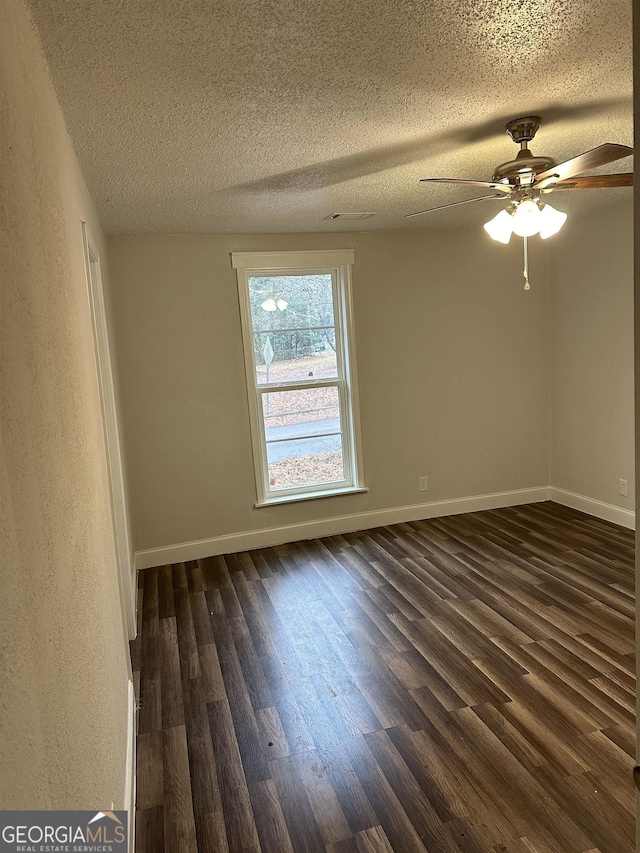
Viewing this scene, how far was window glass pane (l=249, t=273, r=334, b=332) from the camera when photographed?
4.59 metres

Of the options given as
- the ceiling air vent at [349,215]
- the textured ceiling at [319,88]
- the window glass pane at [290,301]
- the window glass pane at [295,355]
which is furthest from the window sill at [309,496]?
the textured ceiling at [319,88]

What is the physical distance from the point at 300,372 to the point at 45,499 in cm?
377

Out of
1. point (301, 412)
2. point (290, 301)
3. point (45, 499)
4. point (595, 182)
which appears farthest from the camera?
point (301, 412)

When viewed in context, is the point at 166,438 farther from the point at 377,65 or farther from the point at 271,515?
the point at 377,65

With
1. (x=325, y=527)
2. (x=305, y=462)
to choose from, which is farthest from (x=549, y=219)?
(x=325, y=527)

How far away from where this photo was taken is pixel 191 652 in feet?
10.4

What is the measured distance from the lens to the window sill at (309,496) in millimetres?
4727

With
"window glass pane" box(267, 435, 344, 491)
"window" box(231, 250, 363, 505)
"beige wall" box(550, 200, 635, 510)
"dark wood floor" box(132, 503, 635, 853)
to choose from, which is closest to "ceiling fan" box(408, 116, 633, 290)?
"beige wall" box(550, 200, 635, 510)

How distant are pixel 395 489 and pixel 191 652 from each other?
243cm

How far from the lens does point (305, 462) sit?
192 inches

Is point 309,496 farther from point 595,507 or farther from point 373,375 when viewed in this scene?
point 595,507

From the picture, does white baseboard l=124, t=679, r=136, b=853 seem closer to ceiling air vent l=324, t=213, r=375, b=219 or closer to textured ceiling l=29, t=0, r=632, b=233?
textured ceiling l=29, t=0, r=632, b=233

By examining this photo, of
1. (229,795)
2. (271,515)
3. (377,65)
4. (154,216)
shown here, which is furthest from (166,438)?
(377,65)

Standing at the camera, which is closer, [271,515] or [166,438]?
[166,438]
